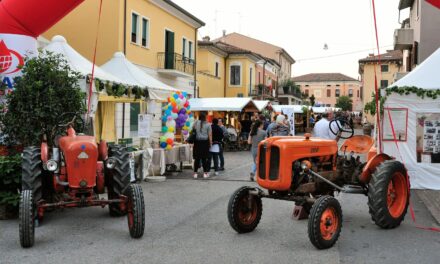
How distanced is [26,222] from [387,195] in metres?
4.54

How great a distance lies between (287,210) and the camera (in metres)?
7.84

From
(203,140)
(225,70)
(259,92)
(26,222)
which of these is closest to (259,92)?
(259,92)

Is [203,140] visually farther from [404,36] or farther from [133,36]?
[404,36]

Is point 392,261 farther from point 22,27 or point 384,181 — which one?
point 22,27

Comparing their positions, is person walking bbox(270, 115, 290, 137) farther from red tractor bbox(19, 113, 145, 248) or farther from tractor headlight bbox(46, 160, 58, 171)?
tractor headlight bbox(46, 160, 58, 171)

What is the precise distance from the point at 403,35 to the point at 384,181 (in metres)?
16.4

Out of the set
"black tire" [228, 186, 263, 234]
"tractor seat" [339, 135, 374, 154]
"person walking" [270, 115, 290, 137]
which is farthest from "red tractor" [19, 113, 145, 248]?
"person walking" [270, 115, 290, 137]

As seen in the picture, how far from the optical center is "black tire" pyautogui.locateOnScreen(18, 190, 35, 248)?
5.35m

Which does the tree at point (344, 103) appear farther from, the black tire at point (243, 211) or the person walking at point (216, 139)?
the black tire at point (243, 211)

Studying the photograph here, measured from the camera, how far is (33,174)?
6285mm

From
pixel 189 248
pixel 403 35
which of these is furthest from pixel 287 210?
pixel 403 35

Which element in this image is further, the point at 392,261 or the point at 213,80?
the point at 213,80

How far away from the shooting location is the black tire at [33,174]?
6234 millimetres

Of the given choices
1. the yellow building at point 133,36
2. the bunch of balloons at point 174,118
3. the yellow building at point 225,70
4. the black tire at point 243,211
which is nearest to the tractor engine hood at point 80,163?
the black tire at point 243,211
